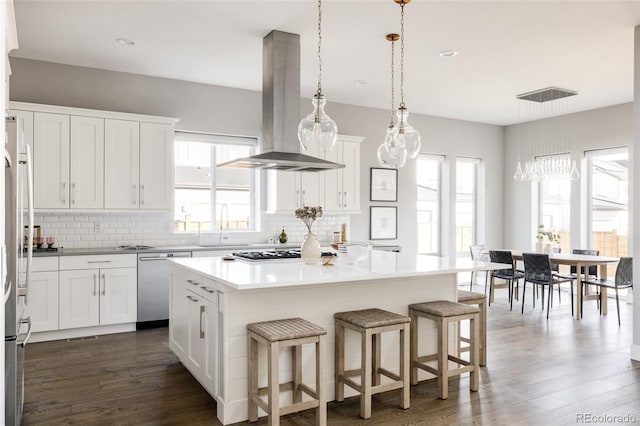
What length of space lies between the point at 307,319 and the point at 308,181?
3374 mm

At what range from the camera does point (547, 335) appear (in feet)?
16.5

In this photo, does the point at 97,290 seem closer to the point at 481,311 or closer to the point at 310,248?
the point at 310,248

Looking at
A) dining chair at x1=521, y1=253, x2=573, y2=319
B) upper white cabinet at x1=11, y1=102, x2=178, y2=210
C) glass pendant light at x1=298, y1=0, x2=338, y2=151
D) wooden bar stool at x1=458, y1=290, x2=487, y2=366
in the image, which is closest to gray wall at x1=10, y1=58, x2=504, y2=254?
upper white cabinet at x1=11, y1=102, x2=178, y2=210

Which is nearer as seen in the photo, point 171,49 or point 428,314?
point 428,314

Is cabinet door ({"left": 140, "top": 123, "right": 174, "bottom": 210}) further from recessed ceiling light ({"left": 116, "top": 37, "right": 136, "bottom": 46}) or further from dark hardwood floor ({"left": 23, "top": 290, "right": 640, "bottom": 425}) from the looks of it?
dark hardwood floor ({"left": 23, "top": 290, "right": 640, "bottom": 425})

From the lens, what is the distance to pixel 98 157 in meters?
5.14

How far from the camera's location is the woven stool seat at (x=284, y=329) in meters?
2.72

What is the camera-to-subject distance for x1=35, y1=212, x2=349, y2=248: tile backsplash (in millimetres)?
5266

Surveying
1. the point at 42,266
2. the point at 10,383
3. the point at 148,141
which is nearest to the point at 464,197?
the point at 148,141

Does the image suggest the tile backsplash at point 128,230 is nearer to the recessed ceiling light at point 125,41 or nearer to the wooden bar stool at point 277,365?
the recessed ceiling light at point 125,41

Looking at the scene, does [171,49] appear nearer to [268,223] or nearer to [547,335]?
[268,223]

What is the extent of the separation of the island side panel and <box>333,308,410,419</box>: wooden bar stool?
81 mm

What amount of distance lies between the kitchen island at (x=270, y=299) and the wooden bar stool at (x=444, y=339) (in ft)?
0.41

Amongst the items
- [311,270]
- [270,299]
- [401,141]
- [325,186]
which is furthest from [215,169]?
[270,299]
